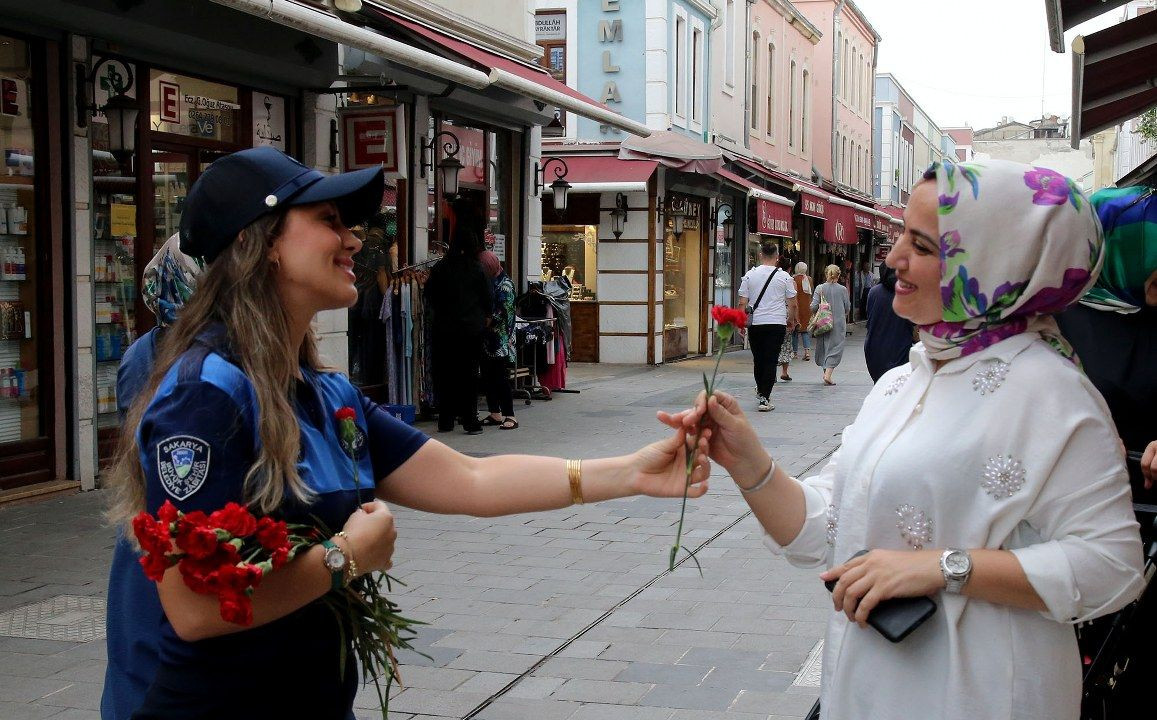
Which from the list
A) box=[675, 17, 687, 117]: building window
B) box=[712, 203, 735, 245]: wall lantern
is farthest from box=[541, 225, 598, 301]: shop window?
box=[712, 203, 735, 245]: wall lantern

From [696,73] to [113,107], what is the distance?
1646 centimetres

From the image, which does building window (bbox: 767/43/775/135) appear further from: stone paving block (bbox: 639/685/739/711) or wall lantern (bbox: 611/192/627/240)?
stone paving block (bbox: 639/685/739/711)

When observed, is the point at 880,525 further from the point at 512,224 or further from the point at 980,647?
the point at 512,224

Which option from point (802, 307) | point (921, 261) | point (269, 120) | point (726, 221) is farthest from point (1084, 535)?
point (726, 221)

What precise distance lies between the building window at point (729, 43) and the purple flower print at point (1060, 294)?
81.9ft

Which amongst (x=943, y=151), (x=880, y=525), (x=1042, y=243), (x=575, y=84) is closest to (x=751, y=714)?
(x=880, y=525)

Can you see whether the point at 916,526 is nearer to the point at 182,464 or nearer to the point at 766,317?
the point at 182,464

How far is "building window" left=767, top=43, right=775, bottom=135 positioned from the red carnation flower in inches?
1204

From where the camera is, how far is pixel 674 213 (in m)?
21.4

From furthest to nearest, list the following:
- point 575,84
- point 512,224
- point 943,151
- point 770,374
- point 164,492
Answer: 1. point 943,151
2. point 575,84
3. point 512,224
4. point 770,374
5. point 164,492

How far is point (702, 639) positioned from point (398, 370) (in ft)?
25.8

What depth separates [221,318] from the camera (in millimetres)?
2227

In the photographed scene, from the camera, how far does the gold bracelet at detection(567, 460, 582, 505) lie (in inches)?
107

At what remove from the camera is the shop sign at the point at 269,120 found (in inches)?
446
